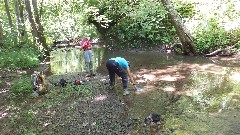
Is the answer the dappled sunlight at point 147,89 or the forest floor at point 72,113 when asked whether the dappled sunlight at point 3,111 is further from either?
the dappled sunlight at point 147,89

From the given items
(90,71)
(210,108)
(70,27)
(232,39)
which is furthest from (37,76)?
(70,27)

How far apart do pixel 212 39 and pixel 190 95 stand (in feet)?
Result: 28.5

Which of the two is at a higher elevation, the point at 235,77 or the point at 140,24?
the point at 140,24

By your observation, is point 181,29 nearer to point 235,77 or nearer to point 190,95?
point 235,77

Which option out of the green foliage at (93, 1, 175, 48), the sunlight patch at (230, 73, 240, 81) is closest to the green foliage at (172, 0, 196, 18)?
the green foliage at (93, 1, 175, 48)

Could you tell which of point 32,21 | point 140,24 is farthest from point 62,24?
point 140,24

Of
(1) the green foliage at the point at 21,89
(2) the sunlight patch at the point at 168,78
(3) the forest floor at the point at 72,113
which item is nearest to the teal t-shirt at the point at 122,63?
(3) the forest floor at the point at 72,113

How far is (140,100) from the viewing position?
29.5 ft

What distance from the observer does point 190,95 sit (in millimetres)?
9250

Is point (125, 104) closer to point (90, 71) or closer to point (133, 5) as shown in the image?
point (90, 71)

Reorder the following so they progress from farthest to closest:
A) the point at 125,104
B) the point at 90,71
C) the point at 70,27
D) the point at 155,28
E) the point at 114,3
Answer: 1. the point at 70,27
2. the point at 114,3
3. the point at 155,28
4. the point at 90,71
5. the point at 125,104

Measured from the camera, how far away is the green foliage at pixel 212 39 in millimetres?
16766

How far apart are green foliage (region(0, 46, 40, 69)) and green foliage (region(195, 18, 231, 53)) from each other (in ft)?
30.2

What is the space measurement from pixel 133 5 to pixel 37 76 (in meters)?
12.5
